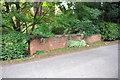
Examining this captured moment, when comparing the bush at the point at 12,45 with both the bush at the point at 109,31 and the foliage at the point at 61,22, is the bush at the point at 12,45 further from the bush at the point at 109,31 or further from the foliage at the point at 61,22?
the bush at the point at 109,31

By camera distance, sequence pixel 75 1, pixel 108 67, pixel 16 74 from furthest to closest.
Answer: pixel 75 1, pixel 108 67, pixel 16 74

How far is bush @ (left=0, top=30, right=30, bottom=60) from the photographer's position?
4609mm

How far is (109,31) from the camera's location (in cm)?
952

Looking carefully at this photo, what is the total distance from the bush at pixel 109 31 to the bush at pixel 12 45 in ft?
23.5

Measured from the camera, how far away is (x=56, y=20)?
6223 millimetres

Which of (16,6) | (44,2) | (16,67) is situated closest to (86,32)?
(44,2)

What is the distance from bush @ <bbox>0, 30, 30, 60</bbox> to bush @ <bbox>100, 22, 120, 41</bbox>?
718 centimetres

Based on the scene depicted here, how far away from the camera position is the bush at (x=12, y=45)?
4.61 metres

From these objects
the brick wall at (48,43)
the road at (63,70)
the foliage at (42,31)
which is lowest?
the road at (63,70)

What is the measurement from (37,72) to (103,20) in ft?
29.8

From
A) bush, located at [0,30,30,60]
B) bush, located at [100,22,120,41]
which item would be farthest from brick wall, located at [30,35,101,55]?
bush, located at [100,22,120,41]

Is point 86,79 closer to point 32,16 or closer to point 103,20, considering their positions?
point 32,16

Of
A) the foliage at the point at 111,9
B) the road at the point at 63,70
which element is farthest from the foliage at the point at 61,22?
the foliage at the point at 111,9

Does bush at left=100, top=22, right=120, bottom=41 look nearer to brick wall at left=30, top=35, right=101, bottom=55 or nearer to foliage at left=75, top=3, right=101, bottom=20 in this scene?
foliage at left=75, top=3, right=101, bottom=20
